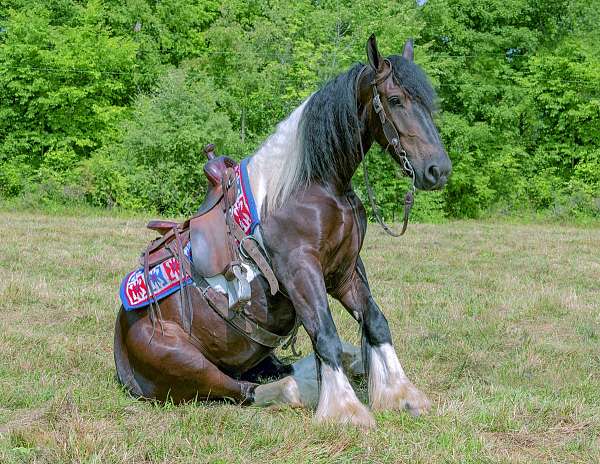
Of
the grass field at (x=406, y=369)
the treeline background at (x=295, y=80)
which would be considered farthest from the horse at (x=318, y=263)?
the treeline background at (x=295, y=80)

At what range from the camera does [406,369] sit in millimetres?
4883

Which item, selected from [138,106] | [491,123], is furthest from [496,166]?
[138,106]

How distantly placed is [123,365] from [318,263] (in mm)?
1551

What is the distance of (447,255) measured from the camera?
37.9 ft

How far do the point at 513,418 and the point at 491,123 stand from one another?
89.2 feet

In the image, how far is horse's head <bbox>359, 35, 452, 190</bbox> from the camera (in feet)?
11.6

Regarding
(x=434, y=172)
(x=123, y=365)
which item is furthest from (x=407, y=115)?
(x=123, y=365)

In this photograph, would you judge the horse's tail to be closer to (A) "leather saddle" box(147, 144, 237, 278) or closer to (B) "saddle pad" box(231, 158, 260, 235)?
(A) "leather saddle" box(147, 144, 237, 278)

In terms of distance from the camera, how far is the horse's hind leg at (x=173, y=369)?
13.3 feet

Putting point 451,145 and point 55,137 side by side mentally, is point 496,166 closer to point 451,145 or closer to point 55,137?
point 451,145

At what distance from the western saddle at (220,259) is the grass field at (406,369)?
541 millimetres

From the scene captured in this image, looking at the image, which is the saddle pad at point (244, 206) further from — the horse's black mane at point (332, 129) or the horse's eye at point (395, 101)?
the horse's eye at point (395, 101)

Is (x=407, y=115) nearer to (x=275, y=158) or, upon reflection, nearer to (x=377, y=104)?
(x=377, y=104)

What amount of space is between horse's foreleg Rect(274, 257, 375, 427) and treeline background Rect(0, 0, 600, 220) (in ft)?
69.9
